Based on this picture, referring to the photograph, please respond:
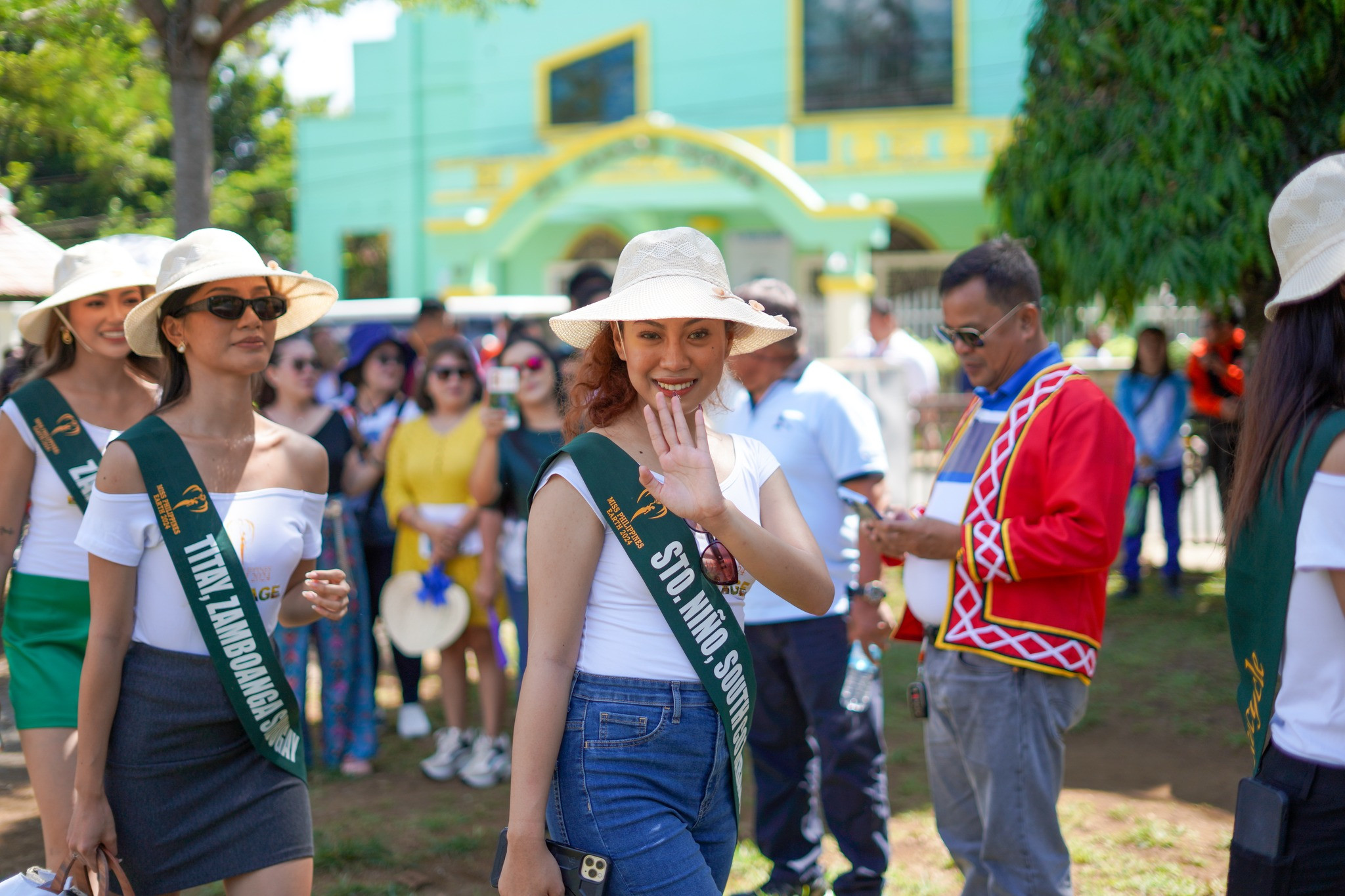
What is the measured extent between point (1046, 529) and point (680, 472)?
1335mm

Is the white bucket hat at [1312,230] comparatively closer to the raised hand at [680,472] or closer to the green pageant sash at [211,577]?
the raised hand at [680,472]

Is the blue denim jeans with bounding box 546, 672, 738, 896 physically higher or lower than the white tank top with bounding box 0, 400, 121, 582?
lower

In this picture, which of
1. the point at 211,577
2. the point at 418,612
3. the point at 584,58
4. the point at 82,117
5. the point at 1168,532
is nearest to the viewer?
the point at 211,577

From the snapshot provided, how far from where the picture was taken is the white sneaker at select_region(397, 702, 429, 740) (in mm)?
6387

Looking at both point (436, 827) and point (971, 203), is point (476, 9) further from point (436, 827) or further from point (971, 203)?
point (971, 203)

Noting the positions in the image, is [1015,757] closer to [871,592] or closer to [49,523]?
[871,592]

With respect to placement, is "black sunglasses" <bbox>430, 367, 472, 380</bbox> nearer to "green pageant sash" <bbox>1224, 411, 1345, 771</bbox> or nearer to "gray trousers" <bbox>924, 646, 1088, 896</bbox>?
"gray trousers" <bbox>924, 646, 1088, 896</bbox>

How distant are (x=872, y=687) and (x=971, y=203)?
62.4 feet

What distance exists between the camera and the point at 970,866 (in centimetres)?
339

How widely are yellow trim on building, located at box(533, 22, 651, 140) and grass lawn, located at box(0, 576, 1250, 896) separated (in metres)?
17.9

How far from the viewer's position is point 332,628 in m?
5.90

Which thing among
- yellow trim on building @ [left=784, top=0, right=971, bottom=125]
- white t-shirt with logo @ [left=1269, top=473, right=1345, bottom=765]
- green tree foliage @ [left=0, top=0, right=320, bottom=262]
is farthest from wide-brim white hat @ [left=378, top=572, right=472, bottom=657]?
yellow trim on building @ [left=784, top=0, right=971, bottom=125]

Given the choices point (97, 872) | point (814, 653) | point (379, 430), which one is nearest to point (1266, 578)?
point (814, 653)

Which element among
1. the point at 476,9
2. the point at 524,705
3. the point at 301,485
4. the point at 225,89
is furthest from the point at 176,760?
the point at 225,89
